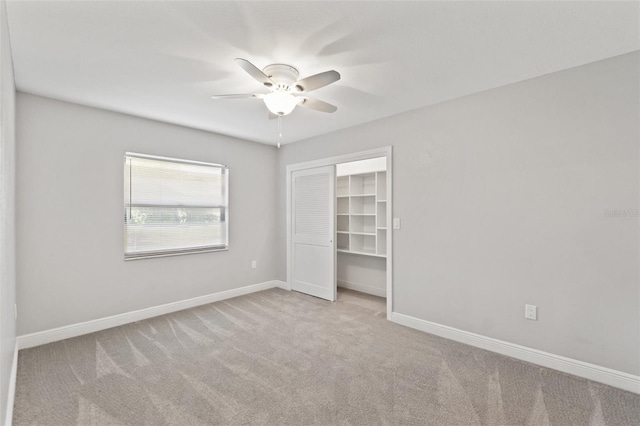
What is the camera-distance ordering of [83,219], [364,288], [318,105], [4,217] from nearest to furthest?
[4,217], [318,105], [83,219], [364,288]

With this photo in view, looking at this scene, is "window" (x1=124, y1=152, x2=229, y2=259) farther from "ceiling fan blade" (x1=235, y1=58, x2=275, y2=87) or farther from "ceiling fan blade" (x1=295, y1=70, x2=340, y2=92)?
"ceiling fan blade" (x1=295, y1=70, x2=340, y2=92)

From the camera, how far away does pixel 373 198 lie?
5.06 m

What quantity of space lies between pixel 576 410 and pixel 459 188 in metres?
1.93

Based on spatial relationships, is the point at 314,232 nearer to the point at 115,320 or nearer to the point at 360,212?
the point at 360,212

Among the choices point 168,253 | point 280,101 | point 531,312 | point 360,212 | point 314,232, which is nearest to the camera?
point 280,101

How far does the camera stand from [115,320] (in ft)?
11.1

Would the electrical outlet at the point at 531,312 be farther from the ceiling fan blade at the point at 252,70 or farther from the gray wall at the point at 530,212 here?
the ceiling fan blade at the point at 252,70

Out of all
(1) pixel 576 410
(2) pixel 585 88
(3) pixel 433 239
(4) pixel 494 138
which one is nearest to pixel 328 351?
(3) pixel 433 239

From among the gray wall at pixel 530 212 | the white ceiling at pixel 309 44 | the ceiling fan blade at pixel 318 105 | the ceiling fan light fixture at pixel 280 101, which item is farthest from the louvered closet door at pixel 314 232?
the ceiling fan light fixture at pixel 280 101

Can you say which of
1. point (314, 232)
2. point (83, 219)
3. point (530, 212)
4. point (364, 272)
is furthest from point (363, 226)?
point (83, 219)

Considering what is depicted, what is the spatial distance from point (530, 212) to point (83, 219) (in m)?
4.44

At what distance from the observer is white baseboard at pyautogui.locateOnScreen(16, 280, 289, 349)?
290 centimetres

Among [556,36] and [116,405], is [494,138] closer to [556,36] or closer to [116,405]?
[556,36]

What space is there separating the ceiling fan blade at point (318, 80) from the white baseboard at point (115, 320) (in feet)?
10.6
